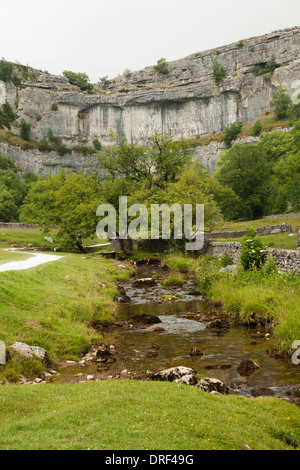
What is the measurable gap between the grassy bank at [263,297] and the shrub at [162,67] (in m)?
133

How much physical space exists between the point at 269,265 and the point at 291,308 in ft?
18.4

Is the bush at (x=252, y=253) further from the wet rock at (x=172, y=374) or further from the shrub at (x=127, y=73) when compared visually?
the shrub at (x=127, y=73)

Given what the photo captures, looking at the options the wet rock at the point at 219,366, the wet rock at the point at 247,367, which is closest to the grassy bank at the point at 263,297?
the wet rock at the point at 247,367

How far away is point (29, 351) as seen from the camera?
30.9 ft

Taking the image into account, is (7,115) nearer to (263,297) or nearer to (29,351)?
(263,297)

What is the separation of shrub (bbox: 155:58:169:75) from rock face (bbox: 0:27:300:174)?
2.51 m

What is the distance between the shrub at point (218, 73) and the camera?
392 feet

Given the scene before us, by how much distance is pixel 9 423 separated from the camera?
5570 mm

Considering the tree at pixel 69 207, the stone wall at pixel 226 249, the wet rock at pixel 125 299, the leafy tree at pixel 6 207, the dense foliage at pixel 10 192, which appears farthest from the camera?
the dense foliage at pixel 10 192

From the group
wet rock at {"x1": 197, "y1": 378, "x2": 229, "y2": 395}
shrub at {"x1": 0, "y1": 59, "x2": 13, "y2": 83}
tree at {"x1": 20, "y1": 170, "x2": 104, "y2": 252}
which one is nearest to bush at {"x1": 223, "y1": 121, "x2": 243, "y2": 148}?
tree at {"x1": 20, "y1": 170, "x2": 104, "y2": 252}

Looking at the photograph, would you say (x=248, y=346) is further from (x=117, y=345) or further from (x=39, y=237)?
(x=39, y=237)

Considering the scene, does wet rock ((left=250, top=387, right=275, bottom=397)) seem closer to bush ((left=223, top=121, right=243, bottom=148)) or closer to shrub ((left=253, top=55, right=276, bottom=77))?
bush ((left=223, top=121, right=243, bottom=148))

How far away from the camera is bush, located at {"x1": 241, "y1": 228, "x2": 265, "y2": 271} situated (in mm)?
18625

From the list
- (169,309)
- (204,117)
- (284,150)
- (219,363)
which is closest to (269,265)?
(169,309)
